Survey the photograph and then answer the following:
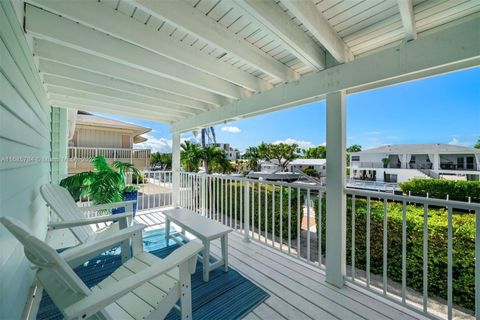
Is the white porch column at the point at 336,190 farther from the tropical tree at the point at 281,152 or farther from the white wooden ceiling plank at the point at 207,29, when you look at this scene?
the tropical tree at the point at 281,152

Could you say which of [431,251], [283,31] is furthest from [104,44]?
[431,251]

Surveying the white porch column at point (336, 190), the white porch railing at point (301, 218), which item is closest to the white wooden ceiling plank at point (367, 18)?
the white porch column at point (336, 190)

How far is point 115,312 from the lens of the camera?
126 centimetres

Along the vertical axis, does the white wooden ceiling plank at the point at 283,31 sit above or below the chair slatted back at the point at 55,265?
above

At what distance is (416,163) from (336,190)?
16870 millimetres

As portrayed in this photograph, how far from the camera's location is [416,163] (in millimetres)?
14445

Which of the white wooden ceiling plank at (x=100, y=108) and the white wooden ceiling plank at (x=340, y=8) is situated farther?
the white wooden ceiling plank at (x=100, y=108)

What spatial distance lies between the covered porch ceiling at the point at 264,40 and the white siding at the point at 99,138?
8.18 meters

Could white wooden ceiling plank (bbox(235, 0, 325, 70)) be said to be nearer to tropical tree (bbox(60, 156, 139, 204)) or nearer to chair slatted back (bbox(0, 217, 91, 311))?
chair slatted back (bbox(0, 217, 91, 311))

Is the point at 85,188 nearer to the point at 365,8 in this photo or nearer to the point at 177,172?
the point at 177,172

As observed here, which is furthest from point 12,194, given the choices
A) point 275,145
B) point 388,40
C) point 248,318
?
point 275,145

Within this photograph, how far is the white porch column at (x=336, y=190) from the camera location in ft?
7.12

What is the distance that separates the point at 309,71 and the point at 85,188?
447 cm

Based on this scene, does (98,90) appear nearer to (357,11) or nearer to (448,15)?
(357,11)
